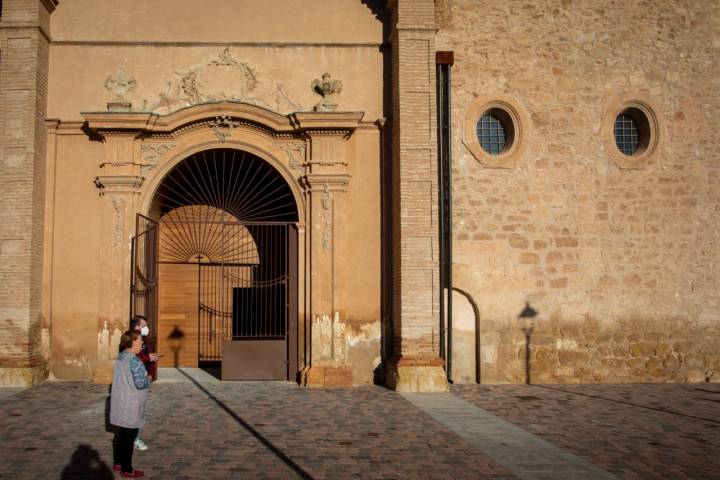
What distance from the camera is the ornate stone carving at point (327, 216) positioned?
1272 cm

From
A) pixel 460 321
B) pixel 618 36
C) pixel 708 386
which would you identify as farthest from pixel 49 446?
pixel 618 36

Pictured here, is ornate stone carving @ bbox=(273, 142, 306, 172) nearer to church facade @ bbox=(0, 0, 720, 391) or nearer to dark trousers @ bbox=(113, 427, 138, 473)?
church facade @ bbox=(0, 0, 720, 391)

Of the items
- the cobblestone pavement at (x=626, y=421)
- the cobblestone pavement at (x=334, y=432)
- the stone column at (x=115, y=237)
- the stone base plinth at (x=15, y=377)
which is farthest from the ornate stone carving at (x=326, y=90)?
the stone base plinth at (x=15, y=377)

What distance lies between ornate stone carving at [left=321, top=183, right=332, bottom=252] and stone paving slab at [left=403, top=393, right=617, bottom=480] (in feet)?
11.6

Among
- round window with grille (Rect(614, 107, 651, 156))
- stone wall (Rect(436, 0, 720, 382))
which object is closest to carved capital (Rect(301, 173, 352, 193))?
stone wall (Rect(436, 0, 720, 382))

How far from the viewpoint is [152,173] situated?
1289 centimetres

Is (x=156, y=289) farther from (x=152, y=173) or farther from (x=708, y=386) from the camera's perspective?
(x=708, y=386)

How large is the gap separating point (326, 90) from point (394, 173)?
203 centimetres

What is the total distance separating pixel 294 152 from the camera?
1303cm

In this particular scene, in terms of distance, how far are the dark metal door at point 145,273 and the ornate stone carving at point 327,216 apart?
3168 mm

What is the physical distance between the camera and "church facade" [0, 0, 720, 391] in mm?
12398

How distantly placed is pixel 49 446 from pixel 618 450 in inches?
241

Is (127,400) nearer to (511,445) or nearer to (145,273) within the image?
(511,445)

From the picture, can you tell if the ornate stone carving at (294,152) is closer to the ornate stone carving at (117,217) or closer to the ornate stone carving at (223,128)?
the ornate stone carving at (223,128)
